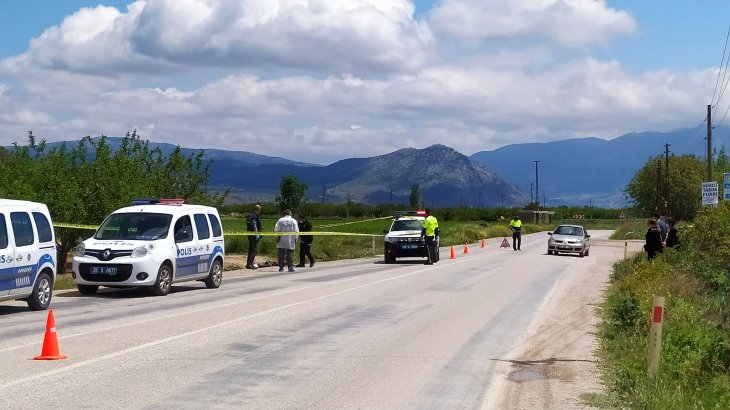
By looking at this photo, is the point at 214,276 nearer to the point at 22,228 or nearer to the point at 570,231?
the point at 22,228

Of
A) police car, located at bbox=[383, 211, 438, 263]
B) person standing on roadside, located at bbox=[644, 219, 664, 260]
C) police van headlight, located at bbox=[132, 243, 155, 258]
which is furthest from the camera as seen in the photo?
police car, located at bbox=[383, 211, 438, 263]

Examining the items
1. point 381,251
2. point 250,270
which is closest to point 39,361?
point 250,270

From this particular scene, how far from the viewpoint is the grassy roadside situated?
372 inches

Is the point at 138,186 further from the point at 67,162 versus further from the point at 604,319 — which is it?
the point at 604,319

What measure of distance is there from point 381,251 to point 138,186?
714 inches

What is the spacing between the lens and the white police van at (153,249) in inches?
784

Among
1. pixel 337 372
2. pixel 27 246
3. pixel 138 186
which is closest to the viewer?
pixel 337 372

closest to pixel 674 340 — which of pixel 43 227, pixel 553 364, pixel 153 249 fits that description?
pixel 553 364

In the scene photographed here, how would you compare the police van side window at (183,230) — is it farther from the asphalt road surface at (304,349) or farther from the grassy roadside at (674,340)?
the grassy roadside at (674,340)

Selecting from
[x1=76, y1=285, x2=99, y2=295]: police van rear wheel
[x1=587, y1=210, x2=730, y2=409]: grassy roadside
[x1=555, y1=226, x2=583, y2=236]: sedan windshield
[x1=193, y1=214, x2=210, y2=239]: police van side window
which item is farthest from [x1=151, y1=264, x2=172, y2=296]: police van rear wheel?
[x1=555, y1=226, x2=583, y2=236]: sedan windshield

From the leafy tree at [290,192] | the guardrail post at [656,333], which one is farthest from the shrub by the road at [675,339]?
the leafy tree at [290,192]

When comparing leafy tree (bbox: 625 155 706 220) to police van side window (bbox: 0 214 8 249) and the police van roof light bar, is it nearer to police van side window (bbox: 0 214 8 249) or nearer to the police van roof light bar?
the police van roof light bar

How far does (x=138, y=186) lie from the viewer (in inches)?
1208

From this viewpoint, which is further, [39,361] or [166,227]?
[166,227]
